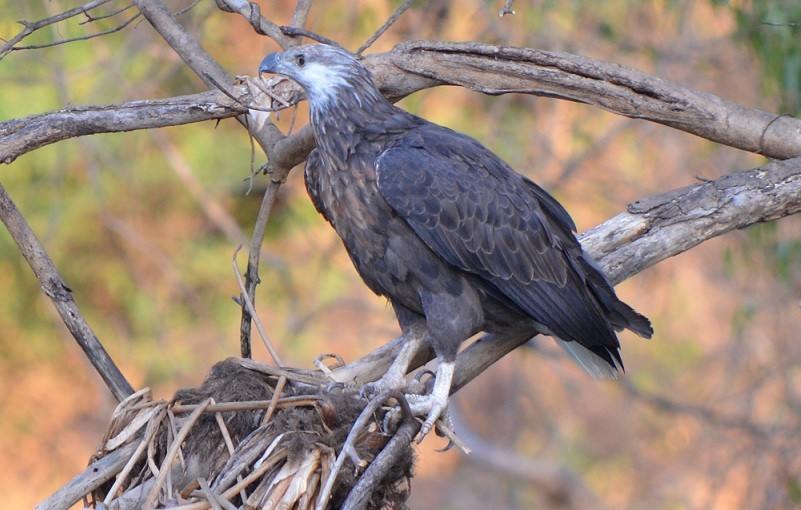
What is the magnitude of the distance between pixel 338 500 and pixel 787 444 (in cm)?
455

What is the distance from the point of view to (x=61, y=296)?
2887mm

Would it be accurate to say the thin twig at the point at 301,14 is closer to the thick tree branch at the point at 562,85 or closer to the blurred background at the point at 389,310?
the thick tree branch at the point at 562,85

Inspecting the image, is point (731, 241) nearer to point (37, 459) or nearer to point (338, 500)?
point (338, 500)

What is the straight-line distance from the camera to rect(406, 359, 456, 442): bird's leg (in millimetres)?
3062

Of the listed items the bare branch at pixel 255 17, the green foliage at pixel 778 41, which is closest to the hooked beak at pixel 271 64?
the bare branch at pixel 255 17

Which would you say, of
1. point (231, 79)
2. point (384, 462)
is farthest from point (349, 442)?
point (231, 79)

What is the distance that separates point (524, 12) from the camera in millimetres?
5980

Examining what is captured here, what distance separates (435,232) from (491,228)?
0.72 feet

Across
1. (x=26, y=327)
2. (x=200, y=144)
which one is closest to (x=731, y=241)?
(x=200, y=144)

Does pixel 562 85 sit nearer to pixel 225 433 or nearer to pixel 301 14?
pixel 301 14

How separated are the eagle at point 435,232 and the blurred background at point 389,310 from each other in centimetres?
199

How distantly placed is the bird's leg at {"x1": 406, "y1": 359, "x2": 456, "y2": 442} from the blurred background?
8.16 ft

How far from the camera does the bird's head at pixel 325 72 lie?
3.33m

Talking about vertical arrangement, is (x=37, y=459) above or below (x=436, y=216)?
above
